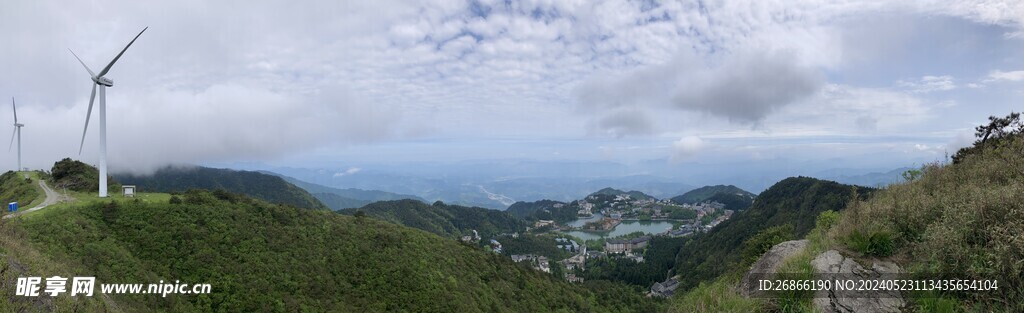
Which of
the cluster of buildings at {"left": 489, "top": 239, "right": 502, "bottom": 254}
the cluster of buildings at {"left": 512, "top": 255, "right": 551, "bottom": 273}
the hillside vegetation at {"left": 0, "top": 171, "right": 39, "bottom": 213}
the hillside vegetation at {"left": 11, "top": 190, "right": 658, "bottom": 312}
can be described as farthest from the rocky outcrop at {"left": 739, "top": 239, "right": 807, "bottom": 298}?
A: the cluster of buildings at {"left": 489, "top": 239, "right": 502, "bottom": 254}

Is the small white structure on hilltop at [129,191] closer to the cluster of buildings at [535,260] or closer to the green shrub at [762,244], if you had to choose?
the green shrub at [762,244]

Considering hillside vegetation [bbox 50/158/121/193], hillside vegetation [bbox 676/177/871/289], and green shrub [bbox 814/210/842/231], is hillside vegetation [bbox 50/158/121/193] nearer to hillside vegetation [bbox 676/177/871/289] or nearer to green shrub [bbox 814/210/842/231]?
green shrub [bbox 814/210/842/231]

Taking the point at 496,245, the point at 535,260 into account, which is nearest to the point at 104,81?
the point at 535,260

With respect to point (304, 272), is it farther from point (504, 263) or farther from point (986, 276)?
point (986, 276)

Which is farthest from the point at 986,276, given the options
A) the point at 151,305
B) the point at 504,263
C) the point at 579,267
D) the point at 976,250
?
the point at 579,267

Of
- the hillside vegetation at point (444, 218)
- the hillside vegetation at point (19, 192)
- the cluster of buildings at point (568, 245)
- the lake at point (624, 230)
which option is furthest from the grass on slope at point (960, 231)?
the lake at point (624, 230)
